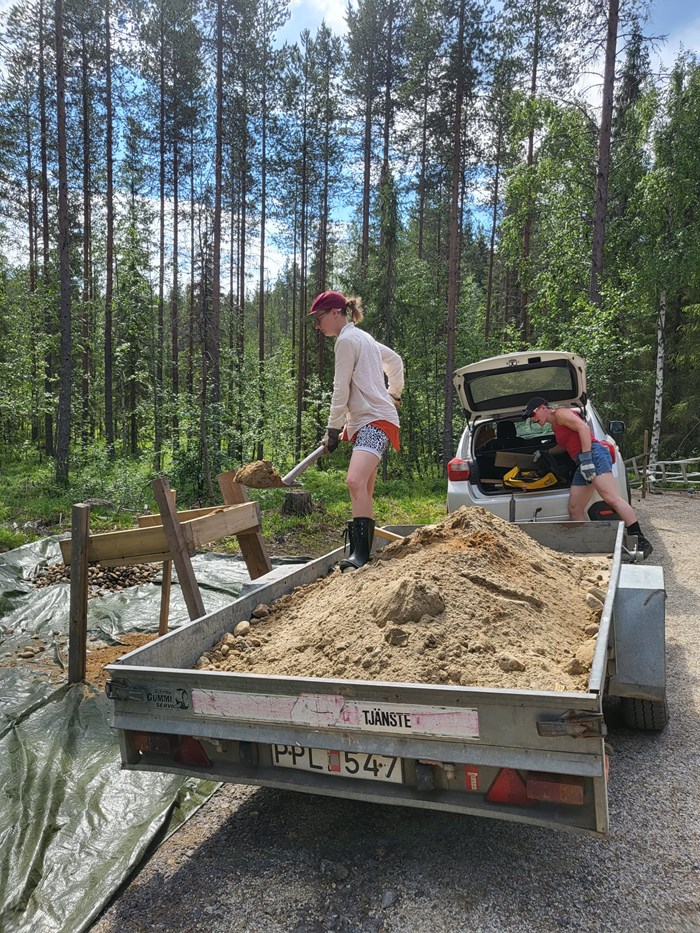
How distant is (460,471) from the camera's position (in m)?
6.55

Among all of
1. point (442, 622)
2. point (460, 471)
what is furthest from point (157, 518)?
Answer: point (460, 471)

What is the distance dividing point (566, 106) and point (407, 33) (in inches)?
251

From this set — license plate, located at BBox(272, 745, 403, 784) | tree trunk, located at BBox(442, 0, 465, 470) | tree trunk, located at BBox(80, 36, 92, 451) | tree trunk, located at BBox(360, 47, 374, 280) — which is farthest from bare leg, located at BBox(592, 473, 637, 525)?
tree trunk, located at BBox(360, 47, 374, 280)

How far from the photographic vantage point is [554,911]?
81.8 inches

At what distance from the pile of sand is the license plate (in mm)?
309

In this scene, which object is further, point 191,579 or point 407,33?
point 407,33

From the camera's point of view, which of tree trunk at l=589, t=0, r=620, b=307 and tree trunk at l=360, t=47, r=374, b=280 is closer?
tree trunk at l=589, t=0, r=620, b=307

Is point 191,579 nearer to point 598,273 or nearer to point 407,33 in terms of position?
point 598,273

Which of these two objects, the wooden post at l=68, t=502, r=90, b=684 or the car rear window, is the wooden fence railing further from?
the wooden post at l=68, t=502, r=90, b=684

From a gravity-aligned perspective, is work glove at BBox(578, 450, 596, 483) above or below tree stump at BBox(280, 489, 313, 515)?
above

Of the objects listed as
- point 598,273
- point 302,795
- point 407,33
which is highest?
point 407,33

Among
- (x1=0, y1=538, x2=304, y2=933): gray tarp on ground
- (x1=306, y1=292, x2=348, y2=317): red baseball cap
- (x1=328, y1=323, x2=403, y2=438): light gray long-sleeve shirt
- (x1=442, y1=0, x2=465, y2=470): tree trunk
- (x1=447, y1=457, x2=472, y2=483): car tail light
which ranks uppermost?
(x1=442, y1=0, x2=465, y2=470): tree trunk

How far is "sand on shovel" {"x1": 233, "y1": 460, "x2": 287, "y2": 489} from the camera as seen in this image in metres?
4.69

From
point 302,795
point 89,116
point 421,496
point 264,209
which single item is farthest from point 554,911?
point 264,209
